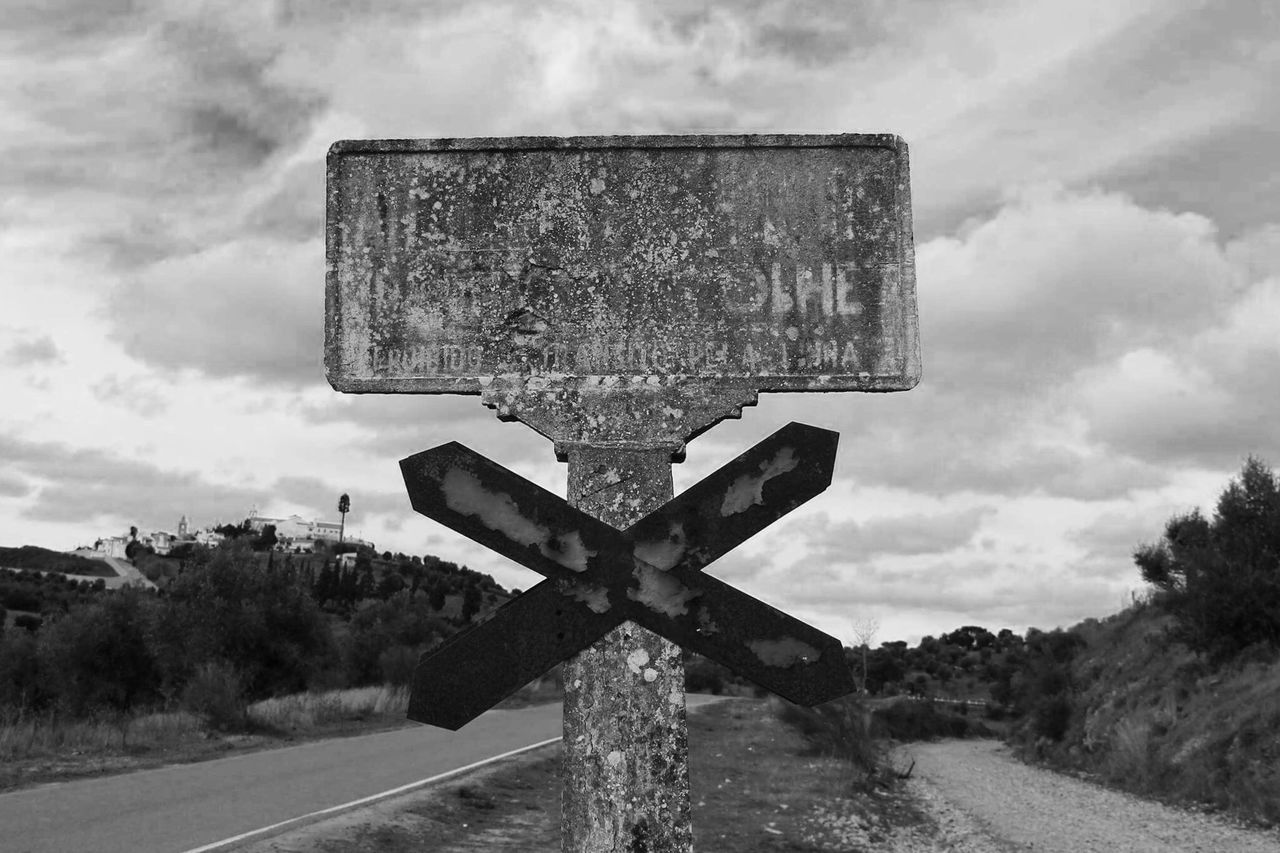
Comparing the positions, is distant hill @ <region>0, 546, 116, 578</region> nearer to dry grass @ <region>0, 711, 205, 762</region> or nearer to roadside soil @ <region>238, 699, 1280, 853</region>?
dry grass @ <region>0, 711, 205, 762</region>

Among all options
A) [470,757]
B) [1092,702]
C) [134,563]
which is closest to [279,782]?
[470,757]

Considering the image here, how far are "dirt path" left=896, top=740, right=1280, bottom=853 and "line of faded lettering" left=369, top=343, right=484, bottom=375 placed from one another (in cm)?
1325

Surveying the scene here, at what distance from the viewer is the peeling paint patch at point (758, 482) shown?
236cm

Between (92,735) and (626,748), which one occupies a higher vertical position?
(626,748)

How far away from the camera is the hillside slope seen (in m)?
18.2

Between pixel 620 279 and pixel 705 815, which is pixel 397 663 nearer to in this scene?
pixel 705 815

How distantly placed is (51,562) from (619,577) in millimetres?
103949

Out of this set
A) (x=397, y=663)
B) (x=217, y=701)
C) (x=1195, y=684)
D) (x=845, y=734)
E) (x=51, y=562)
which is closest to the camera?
(x=217, y=701)

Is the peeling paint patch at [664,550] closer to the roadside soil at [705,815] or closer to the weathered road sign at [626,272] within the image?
the weathered road sign at [626,272]

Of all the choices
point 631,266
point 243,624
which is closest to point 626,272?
point 631,266

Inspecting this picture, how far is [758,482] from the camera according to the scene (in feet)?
7.76

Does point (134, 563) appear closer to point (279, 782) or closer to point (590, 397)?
point (279, 782)

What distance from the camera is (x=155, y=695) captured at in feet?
99.3

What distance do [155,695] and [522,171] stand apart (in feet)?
102
